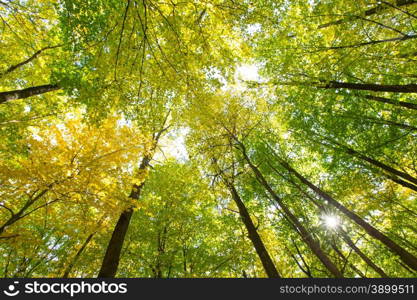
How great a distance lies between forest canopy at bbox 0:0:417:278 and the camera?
3781 millimetres

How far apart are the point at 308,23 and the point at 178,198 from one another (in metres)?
7.72

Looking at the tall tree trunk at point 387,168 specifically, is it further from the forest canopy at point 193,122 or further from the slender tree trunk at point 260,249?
the slender tree trunk at point 260,249

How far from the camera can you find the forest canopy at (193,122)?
3781 millimetres

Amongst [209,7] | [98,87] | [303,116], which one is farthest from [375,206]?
[98,87]

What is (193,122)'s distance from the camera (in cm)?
815

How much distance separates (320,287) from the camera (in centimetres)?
412

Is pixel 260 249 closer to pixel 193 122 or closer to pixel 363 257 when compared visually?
pixel 363 257

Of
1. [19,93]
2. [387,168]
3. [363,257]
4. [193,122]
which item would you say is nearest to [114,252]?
[19,93]

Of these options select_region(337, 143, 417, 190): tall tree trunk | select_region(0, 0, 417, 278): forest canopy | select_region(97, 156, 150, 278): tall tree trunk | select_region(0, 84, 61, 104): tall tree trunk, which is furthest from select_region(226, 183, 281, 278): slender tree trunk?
select_region(0, 84, 61, 104): tall tree trunk

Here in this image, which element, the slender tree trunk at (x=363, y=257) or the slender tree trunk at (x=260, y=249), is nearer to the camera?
the slender tree trunk at (x=260, y=249)

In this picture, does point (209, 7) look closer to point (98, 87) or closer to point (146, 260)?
point (98, 87)

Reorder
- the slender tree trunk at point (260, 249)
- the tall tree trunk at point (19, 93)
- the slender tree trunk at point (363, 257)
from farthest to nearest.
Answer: the slender tree trunk at point (363, 257) → the slender tree trunk at point (260, 249) → the tall tree trunk at point (19, 93)

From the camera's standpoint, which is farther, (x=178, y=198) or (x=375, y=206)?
(x=178, y=198)

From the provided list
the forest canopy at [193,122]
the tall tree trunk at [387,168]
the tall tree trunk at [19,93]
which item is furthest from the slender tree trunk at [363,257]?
the tall tree trunk at [19,93]
